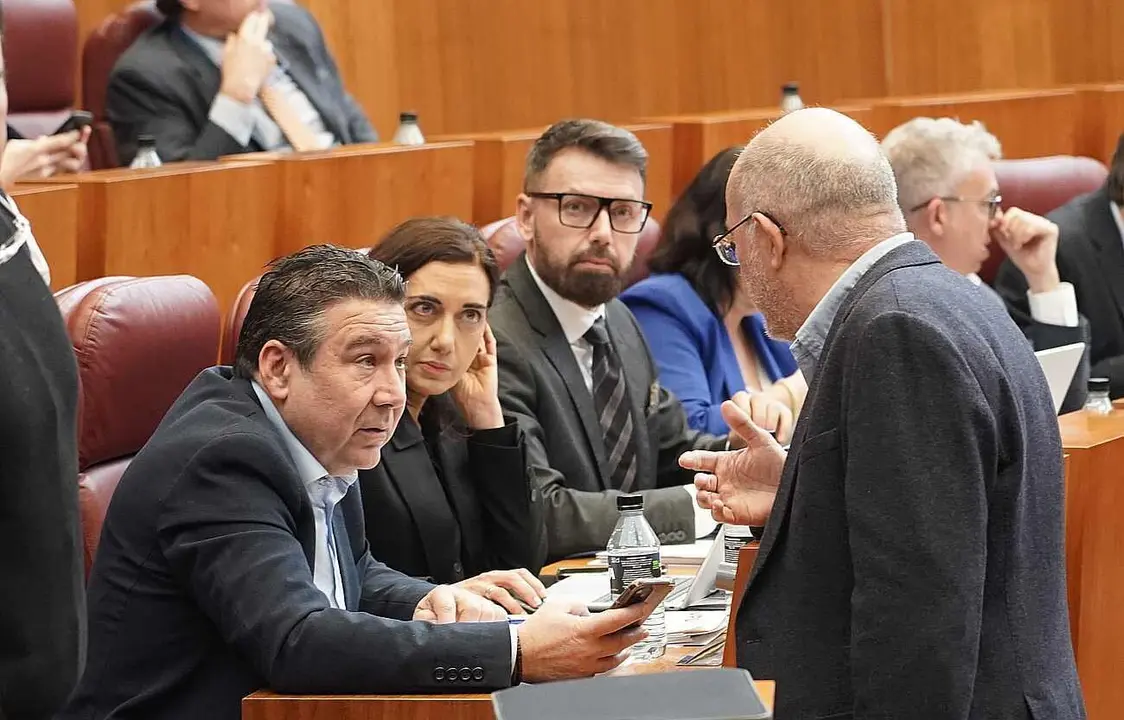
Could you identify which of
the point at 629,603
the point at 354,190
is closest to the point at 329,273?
the point at 629,603

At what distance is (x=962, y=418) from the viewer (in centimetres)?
165

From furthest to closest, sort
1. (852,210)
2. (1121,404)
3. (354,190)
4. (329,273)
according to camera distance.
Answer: (354,190) → (1121,404) → (329,273) → (852,210)

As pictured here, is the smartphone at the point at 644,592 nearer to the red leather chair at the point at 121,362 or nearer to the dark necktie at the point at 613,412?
the red leather chair at the point at 121,362

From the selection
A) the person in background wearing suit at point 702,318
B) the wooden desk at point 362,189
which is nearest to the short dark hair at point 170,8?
the wooden desk at point 362,189

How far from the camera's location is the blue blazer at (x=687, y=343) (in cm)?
346

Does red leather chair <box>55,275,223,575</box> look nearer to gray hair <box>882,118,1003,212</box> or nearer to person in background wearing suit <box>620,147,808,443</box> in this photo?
person in background wearing suit <box>620,147,808,443</box>

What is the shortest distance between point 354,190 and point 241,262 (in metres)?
0.36

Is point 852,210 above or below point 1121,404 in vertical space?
above

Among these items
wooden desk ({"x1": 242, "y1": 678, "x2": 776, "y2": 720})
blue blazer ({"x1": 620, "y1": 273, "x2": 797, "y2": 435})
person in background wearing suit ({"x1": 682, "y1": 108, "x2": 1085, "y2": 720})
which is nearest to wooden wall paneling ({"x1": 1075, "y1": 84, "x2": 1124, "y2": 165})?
blue blazer ({"x1": 620, "y1": 273, "x2": 797, "y2": 435})

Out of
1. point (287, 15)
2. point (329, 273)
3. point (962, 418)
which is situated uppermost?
point (287, 15)

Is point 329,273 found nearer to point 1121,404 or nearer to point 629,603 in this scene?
point 629,603

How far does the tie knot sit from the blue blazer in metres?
0.28

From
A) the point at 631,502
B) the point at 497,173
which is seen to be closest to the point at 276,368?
the point at 631,502

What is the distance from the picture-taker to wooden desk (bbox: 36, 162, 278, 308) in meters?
3.13
